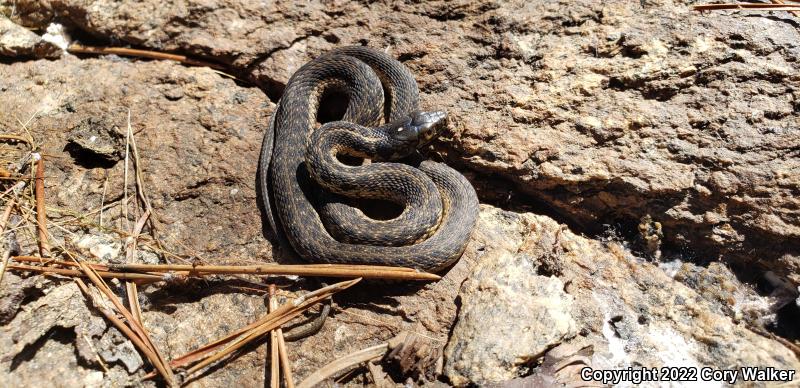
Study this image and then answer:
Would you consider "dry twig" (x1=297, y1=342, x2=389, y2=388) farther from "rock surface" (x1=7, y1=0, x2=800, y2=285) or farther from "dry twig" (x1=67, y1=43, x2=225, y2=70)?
"dry twig" (x1=67, y1=43, x2=225, y2=70)

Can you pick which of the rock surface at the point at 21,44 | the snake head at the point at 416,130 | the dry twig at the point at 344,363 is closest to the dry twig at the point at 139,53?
the rock surface at the point at 21,44

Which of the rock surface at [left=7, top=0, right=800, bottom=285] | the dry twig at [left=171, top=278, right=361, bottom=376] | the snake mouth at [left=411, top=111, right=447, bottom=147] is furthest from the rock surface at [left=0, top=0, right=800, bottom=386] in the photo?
the snake mouth at [left=411, top=111, right=447, bottom=147]

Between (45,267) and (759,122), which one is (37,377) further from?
(759,122)

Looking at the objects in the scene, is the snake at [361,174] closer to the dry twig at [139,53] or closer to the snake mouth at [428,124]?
the snake mouth at [428,124]

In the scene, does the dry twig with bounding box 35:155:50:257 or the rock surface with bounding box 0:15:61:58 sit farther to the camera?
the rock surface with bounding box 0:15:61:58

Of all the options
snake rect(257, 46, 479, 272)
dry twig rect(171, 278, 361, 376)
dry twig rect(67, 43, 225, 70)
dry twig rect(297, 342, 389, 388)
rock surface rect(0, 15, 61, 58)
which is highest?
rock surface rect(0, 15, 61, 58)

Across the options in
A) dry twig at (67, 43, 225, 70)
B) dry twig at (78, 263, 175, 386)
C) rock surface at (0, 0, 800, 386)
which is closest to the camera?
dry twig at (78, 263, 175, 386)

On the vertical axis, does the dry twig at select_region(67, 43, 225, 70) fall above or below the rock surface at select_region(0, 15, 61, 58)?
below
